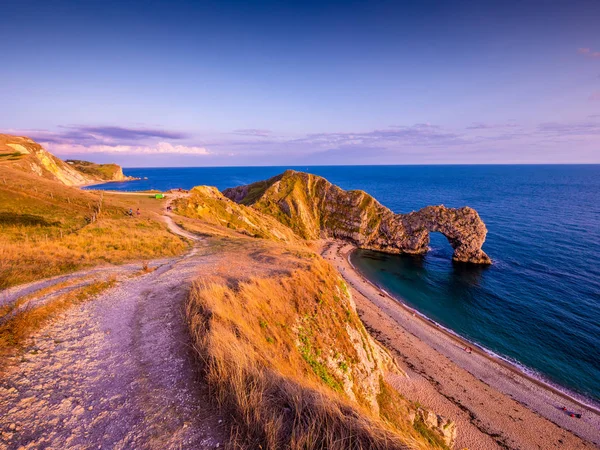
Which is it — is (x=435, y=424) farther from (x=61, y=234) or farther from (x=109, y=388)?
(x=61, y=234)

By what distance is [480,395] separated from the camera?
98.3 ft

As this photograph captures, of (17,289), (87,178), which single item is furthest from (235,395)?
(87,178)

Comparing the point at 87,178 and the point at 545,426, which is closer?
the point at 545,426

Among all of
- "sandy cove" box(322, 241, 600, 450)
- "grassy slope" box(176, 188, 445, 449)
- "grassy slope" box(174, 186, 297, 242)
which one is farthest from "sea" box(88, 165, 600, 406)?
"grassy slope" box(176, 188, 445, 449)

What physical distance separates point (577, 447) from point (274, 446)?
4013 cm

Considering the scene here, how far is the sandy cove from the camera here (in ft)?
83.8

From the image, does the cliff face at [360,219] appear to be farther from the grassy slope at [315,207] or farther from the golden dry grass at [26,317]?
the golden dry grass at [26,317]

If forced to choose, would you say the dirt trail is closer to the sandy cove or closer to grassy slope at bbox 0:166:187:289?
grassy slope at bbox 0:166:187:289

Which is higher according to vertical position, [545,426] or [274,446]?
[274,446]

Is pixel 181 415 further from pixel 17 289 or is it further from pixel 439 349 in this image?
pixel 439 349

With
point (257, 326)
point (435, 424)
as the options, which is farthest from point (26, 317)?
point (435, 424)

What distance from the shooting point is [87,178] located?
7736 inches

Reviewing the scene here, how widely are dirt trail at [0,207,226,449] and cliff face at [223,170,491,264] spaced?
7688 cm

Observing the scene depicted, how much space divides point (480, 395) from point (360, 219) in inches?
2484
